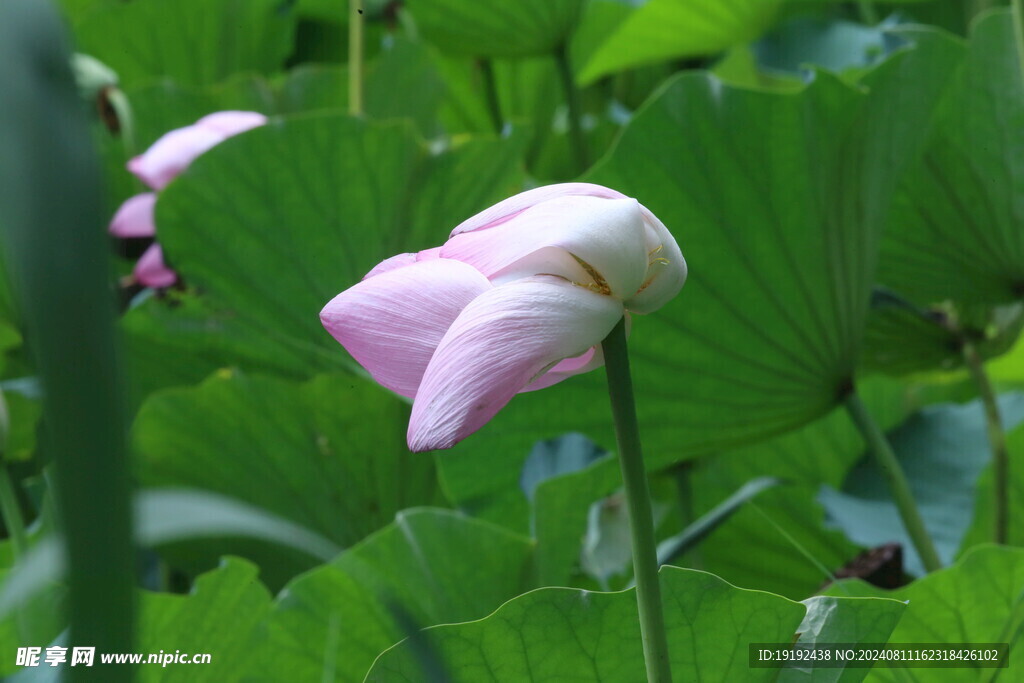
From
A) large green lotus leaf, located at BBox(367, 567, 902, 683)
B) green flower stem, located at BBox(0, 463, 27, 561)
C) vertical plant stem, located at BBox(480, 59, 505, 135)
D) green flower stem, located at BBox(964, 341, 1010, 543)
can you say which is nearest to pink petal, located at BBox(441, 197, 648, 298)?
large green lotus leaf, located at BBox(367, 567, 902, 683)

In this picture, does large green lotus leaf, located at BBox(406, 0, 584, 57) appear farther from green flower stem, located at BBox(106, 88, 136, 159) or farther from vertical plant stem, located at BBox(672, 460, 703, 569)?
vertical plant stem, located at BBox(672, 460, 703, 569)

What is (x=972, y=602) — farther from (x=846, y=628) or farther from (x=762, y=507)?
(x=762, y=507)

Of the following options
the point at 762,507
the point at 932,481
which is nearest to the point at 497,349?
the point at 762,507

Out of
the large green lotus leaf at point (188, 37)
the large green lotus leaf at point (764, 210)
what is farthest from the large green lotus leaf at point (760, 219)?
the large green lotus leaf at point (188, 37)

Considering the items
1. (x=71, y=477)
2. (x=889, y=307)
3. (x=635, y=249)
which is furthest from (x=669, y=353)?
(x=71, y=477)

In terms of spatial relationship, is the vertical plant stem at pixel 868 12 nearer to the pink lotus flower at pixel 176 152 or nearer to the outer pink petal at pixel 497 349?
the pink lotus flower at pixel 176 152

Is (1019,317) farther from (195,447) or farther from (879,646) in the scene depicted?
(195,447)
